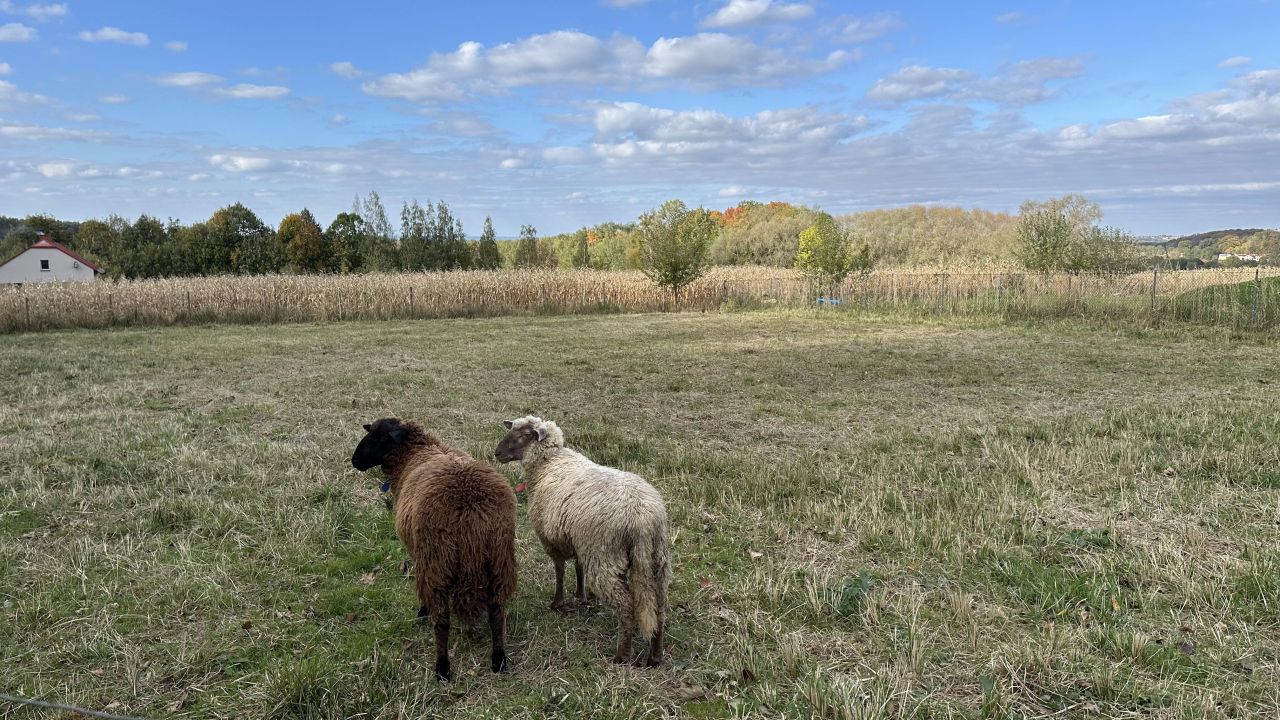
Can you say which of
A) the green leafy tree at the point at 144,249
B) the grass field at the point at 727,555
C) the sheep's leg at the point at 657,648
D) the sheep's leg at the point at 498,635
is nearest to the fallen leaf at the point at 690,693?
the grass field at the point at 727,555

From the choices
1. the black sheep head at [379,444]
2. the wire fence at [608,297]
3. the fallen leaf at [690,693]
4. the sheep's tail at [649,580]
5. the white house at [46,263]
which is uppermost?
the white house at [46,263]

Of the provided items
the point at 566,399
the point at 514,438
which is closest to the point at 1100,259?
the point at 566,399

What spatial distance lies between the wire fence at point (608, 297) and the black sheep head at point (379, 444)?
19348 millimetres

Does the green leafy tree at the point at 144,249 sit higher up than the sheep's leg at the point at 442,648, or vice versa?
the green leafy tree at the point at 144,249

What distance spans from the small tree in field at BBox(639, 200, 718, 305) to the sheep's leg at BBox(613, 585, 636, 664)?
23205 millimetres

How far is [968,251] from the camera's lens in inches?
1868

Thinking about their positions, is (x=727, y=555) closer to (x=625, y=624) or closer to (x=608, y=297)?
(x=625, y=624)

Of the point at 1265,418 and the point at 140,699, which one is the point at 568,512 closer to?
the point at 140,699

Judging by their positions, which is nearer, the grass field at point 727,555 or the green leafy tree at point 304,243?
the grass field at point 727,555

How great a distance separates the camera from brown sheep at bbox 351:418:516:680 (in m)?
3.18

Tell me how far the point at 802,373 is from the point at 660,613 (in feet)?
28.4

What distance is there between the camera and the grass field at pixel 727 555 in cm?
314

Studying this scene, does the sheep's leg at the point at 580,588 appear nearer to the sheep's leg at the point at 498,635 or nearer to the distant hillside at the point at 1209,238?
the sheep's leg at the point at 498,635

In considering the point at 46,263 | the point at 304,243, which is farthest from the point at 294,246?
the point at 46,263
